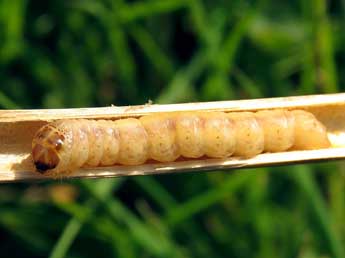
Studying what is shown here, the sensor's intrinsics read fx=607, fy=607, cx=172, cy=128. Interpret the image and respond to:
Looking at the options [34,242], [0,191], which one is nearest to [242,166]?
[34,242]

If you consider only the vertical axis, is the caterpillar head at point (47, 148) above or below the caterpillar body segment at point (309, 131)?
below

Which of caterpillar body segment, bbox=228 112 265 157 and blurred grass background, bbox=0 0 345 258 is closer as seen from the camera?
caterpillar body segment, bbox=228 112 265 157

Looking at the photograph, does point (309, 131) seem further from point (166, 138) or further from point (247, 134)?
point (166, 138)

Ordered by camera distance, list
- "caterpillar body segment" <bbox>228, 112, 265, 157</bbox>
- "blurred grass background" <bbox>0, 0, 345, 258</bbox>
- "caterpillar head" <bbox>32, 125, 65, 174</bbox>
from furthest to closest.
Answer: "blurred grass background" <bbox>0, 0, 345, 258</bbox>
"caterpillar body segment" <bbox>228, 112, 265, 157</bbox>
"caterpillar head" <bbox>32, 125, 65, 174</bbox>

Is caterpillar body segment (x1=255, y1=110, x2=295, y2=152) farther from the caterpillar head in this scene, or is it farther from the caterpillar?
the caterpillar head

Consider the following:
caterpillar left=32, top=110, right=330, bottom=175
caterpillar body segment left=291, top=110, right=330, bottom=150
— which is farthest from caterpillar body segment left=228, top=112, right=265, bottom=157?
caterpillar body segment left=291, top=110, right=330, bottom=150

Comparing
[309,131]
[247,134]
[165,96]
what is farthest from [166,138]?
[165,96]

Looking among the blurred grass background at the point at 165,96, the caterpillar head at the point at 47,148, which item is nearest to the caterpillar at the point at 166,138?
the caterpillar head at the point at 47,148

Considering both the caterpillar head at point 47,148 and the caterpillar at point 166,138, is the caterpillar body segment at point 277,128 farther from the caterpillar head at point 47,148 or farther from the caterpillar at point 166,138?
the caterpillar head at point 47,148
